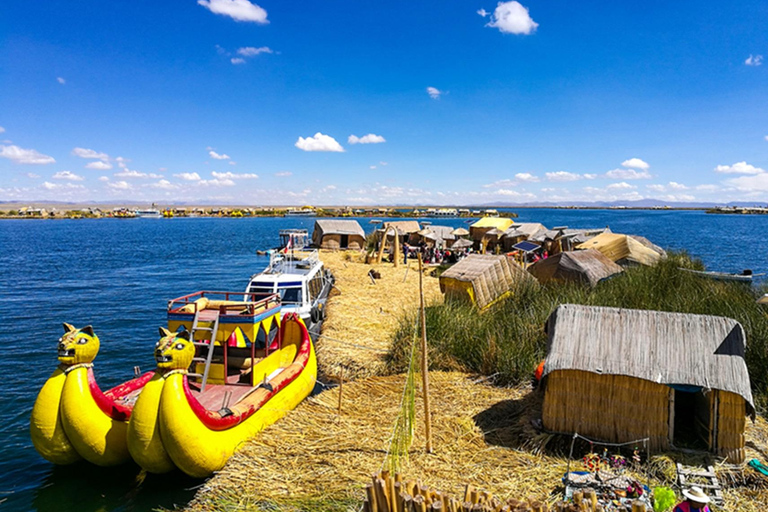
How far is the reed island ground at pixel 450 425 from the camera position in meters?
6.52

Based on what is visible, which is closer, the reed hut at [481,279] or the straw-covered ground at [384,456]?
the straw-covered ground at [384,456]

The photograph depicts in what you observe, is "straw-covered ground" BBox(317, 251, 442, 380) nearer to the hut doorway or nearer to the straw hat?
the hut doorway

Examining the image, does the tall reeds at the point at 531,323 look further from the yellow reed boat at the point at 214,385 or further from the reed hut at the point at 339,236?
the reed hut at the point at 339,236

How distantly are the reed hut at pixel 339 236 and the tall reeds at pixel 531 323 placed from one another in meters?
28.6

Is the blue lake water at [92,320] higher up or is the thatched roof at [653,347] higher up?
the thatched roof at [653,347]

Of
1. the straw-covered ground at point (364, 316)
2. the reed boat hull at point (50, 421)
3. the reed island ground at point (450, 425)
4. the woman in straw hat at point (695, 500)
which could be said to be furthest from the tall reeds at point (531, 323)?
the reed boat hull at point (50, 421)

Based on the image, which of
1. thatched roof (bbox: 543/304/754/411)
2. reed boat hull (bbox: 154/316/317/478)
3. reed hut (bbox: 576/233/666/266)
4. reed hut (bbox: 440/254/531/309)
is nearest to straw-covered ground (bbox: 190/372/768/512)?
reed boat hull (bbox: 154/316/317/478)

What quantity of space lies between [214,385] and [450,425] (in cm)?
522

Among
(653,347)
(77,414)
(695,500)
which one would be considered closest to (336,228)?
(77,414)

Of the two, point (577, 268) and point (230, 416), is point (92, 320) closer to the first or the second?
point (230, 416)

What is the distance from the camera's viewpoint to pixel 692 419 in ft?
26.7

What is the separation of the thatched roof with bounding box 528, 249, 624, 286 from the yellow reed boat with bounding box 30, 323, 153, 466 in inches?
605

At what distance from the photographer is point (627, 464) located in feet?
22.2

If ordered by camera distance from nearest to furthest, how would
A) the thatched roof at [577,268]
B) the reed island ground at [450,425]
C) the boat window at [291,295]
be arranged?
1. the reed island ground at [450,425]
2. the boat window at [291,295]
3. the thatched roof at [577,268]
